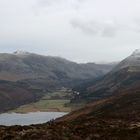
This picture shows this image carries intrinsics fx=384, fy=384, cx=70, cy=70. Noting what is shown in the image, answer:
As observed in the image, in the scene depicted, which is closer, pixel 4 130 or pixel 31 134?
pixel 31 134

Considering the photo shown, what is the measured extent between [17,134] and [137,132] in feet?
55.0

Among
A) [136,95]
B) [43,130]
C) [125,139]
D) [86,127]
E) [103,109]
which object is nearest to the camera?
[125,139]

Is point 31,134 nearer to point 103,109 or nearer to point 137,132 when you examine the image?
point 137,132

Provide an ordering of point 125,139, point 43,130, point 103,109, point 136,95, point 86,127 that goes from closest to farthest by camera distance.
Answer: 1. point 125,139
2. point 43,130
3. point 86,127
4. point 103,109
5. point 136,95

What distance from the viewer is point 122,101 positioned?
163 metres

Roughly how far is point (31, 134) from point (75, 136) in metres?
6.07

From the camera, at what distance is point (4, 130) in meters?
57.0

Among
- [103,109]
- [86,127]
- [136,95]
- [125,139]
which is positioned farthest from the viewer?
[136,95]

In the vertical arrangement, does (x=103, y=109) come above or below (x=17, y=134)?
above

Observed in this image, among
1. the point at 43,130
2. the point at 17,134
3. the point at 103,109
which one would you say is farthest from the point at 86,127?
the point at 103,109

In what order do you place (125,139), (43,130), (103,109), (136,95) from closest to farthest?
1. (125,139)
2. (43,130)
3. (103,109)
4. (136,95)

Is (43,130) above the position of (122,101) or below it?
below

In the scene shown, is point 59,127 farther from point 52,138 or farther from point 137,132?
point 137,132

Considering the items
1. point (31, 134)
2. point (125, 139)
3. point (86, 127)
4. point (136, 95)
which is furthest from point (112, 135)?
point (136, 95)
